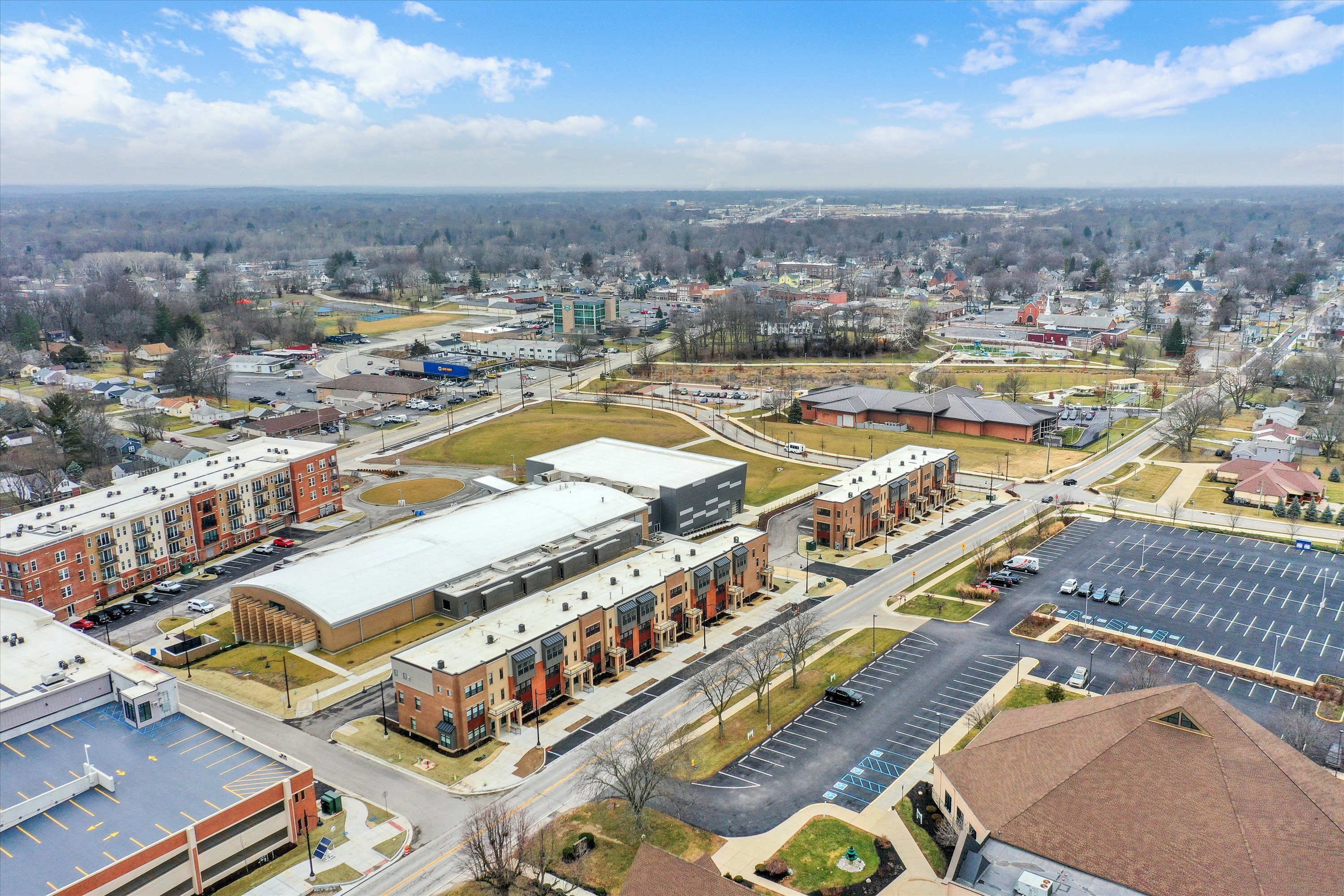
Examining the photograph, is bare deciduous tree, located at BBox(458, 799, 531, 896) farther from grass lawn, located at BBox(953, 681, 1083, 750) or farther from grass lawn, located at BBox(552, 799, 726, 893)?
grass lawn, located at BBox(953, 681, 1083, 750)

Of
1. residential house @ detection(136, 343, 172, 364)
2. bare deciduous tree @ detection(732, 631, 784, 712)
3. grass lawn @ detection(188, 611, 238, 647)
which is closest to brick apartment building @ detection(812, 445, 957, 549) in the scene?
bare deciduous tree @ detection(732, 631, 784, 712)

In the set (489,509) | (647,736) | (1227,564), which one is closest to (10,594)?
(489,509)

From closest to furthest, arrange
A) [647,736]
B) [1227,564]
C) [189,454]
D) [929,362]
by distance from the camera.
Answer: [647,736], [1227,564], [189,454], [929,362]

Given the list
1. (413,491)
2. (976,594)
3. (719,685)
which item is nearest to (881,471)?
(976,594)

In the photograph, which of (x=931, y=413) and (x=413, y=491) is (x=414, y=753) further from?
(x=931, y=413)

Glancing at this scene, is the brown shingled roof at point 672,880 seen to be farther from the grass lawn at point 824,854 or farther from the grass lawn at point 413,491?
the grass lawn at point 413,491

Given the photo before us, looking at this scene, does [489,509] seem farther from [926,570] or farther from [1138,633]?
[1138,633]

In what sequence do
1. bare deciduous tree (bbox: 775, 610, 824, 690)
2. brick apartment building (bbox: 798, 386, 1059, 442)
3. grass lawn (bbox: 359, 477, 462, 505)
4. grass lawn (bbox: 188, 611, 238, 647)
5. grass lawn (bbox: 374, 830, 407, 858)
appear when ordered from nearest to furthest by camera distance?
grass lawn (bbox: 374, 830, 407, 858) → bare deciduous tree (bbox: 775, 610, 824, 690) → grass lawn (bbox: 188, 611, 238, 647) → grass lawn (bbox: 359, 477, 462, 505) → brick apartment building (bbox: 798, 386, 1059, 442)
